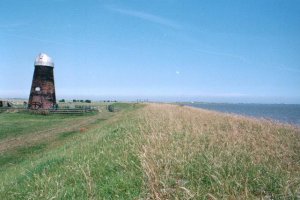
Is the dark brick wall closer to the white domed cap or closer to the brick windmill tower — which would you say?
the brick windmill tower

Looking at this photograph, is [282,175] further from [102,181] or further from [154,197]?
[102,181]

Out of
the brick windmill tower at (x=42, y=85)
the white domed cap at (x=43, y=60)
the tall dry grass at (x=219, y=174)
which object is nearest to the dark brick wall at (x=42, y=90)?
the brick windmill tower at (x=42, y=85)

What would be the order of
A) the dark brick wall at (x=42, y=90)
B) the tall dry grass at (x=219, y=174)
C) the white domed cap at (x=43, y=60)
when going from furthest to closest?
the white domed cap at (x=43, y=60), the dark brick wall at (x=42, y=90), the tall dry grass at (x=219, y=174)

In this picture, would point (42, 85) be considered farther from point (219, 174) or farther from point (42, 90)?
point (219, 174)

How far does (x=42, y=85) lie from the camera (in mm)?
48375

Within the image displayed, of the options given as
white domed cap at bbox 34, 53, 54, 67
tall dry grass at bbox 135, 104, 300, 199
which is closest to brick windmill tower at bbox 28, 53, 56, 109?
white domed cap at bbox 34, 53, 54, 67

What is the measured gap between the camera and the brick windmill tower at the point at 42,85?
47906 mm

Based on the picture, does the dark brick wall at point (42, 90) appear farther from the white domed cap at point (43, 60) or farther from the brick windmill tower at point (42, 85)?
the white domed cap at point (43, 60)

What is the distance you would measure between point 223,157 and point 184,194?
1891 millimetres

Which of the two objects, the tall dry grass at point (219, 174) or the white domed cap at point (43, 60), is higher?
the white domed cap at point (43, 60)

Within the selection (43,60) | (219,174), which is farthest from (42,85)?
(219,174)

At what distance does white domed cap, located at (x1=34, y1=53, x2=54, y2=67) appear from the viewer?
162 feet

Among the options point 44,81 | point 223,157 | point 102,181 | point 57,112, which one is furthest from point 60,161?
point 44,81

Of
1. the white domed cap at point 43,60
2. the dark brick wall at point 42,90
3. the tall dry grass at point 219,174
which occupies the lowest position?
the tall dry grass at point 219,174
